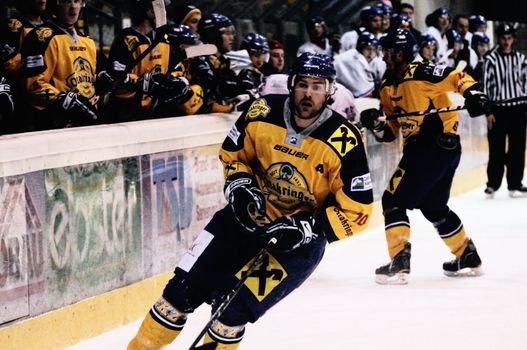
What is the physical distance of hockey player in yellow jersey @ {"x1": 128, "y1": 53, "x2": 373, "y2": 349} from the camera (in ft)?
13.3

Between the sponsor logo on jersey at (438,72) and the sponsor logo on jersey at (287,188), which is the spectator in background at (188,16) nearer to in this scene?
the sponsor logo on jersey at (438,72)

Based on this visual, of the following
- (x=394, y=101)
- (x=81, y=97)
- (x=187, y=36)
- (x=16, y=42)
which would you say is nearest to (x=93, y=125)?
(x=81, y=97)

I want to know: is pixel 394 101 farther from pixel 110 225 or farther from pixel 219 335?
pixel 219 335

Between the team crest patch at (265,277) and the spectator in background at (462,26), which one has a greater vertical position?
the spectator in background at (462,26)

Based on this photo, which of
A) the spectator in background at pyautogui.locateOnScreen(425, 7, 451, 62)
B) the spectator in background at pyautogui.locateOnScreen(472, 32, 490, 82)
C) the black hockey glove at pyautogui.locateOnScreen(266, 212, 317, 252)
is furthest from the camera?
the spectator in background at pyautogui.locateOnScreen(472, 32, 490, 82)

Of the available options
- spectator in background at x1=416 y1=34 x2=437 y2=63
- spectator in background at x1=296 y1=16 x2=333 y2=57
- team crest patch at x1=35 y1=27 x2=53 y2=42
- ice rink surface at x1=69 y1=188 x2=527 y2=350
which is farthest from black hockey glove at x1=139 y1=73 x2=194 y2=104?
spectator in background at x1=416 y1=34 x2=437 y2=63

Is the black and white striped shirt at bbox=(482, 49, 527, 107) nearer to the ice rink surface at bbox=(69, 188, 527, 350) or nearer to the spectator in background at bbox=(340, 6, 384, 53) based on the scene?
the spectator in background at bbox=(340, 6, 384, 53)

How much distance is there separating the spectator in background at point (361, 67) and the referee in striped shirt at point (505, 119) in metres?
1.63

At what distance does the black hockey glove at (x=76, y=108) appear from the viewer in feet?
18.2

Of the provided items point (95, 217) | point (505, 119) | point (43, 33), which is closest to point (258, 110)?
point (95, 217)

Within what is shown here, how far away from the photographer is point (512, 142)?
35.0ft

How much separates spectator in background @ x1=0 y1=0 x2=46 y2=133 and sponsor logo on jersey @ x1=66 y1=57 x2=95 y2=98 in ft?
0.87

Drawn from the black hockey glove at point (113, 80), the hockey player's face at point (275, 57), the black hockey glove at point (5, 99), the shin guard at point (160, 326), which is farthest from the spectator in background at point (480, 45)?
the shin guard at point (160, 326)

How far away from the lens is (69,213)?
5113 mm
